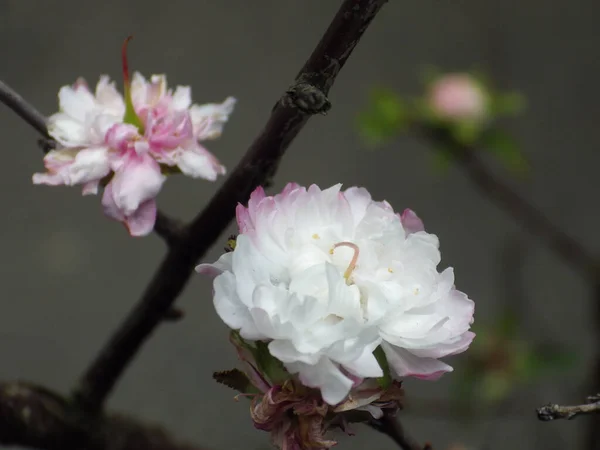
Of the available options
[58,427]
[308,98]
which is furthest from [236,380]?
[58,427]

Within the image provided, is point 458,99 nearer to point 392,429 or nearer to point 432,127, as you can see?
point 432,127

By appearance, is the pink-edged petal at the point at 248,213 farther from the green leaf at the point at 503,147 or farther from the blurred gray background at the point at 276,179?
the blurred gray background at the point at 276,179

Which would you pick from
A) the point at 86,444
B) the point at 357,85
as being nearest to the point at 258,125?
the point at 357,85

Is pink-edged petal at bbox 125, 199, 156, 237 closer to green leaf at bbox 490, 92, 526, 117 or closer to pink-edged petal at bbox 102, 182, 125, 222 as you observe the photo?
pink-edged petal at bbox 102, 182, 125, 222

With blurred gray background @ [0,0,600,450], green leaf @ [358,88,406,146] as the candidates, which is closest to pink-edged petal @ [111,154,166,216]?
green leaf @ [358,88,406,146]

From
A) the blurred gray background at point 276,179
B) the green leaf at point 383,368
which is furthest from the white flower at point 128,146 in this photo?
the blurred gray background at point 276,179
